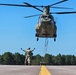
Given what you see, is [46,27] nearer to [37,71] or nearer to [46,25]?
[46,25]

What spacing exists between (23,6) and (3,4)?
2873 millimetres

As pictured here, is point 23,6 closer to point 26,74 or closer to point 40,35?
point 40,35

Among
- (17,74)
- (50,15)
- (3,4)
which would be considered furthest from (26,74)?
(50,15)

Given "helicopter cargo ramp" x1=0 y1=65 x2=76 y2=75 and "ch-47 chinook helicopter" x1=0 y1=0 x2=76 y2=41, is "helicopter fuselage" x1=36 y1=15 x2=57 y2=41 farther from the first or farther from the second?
"helicopter cargo ramp" x1=0 y1=65 x2=76 y2=75

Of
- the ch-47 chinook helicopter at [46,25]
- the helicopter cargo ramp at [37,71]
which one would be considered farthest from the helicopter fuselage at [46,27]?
the helicopter cargo ramp at [37,71]

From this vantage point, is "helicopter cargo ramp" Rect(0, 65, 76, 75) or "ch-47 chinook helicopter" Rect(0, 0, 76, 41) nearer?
"helicopter cargo ramp" Rect(0, 65, 76, 75)

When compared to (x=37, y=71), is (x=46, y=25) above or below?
above

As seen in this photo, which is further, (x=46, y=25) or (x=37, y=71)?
(x=46, y=25)

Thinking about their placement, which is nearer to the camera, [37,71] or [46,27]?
[37,71]

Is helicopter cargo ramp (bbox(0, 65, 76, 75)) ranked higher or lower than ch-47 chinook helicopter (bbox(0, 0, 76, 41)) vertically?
lower

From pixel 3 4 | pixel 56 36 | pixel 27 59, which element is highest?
pixel 3 4

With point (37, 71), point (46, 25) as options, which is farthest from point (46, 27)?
point (37, 71)

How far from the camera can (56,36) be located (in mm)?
47656

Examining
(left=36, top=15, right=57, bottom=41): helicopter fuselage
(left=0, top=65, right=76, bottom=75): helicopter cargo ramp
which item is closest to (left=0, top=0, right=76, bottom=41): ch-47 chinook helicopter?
(left=36, top=15, right=57, bottom=41): helicopter fuselage
